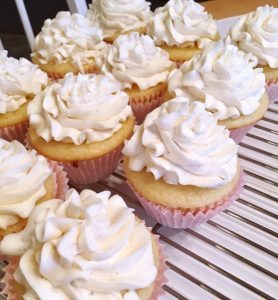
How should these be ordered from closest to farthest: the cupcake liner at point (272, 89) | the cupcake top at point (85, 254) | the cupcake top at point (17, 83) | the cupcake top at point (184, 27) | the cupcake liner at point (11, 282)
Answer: the cupcake top at point (85, 254), the cupcake liner at point (11, 282), the cupcake top at point (17, 83), the cupcake liner at point (272, 89), the cupcake top at point (184, 27)

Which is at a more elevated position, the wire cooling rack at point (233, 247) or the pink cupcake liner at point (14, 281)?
the pink cupcake liner at point (14, 281)

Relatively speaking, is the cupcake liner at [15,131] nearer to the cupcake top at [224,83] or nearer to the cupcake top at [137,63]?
the cupcake top at [137,63]

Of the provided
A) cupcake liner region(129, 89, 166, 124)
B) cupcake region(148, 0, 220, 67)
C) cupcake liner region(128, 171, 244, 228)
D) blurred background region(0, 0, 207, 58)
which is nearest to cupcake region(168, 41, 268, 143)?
cupcake liner region(129, 89, 166, 124)

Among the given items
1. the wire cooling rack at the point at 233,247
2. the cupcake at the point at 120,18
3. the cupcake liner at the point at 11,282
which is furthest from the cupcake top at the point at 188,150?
the cupcake at the point at 120,18

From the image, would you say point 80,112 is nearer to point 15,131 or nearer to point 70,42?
point 15,131

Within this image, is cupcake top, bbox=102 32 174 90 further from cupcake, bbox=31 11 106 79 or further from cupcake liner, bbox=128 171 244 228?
cupcake liner, bbox=128 171 244 228

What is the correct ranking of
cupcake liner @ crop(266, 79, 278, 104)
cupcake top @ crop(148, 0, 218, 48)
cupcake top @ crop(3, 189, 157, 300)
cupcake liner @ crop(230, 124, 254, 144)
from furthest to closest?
cupcake top @ crop(148, 0, 218, 48)
cupcake liner @ crop(266, 79, 278, 104)
cupcake liner @ crop(230, 124, 254, 144)
cupcake top @ crop(3, 189, 157, 300)

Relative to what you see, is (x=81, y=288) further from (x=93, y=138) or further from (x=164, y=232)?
(x=93, y=138)

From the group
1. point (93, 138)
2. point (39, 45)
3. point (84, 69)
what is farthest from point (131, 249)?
point (39, 45)
